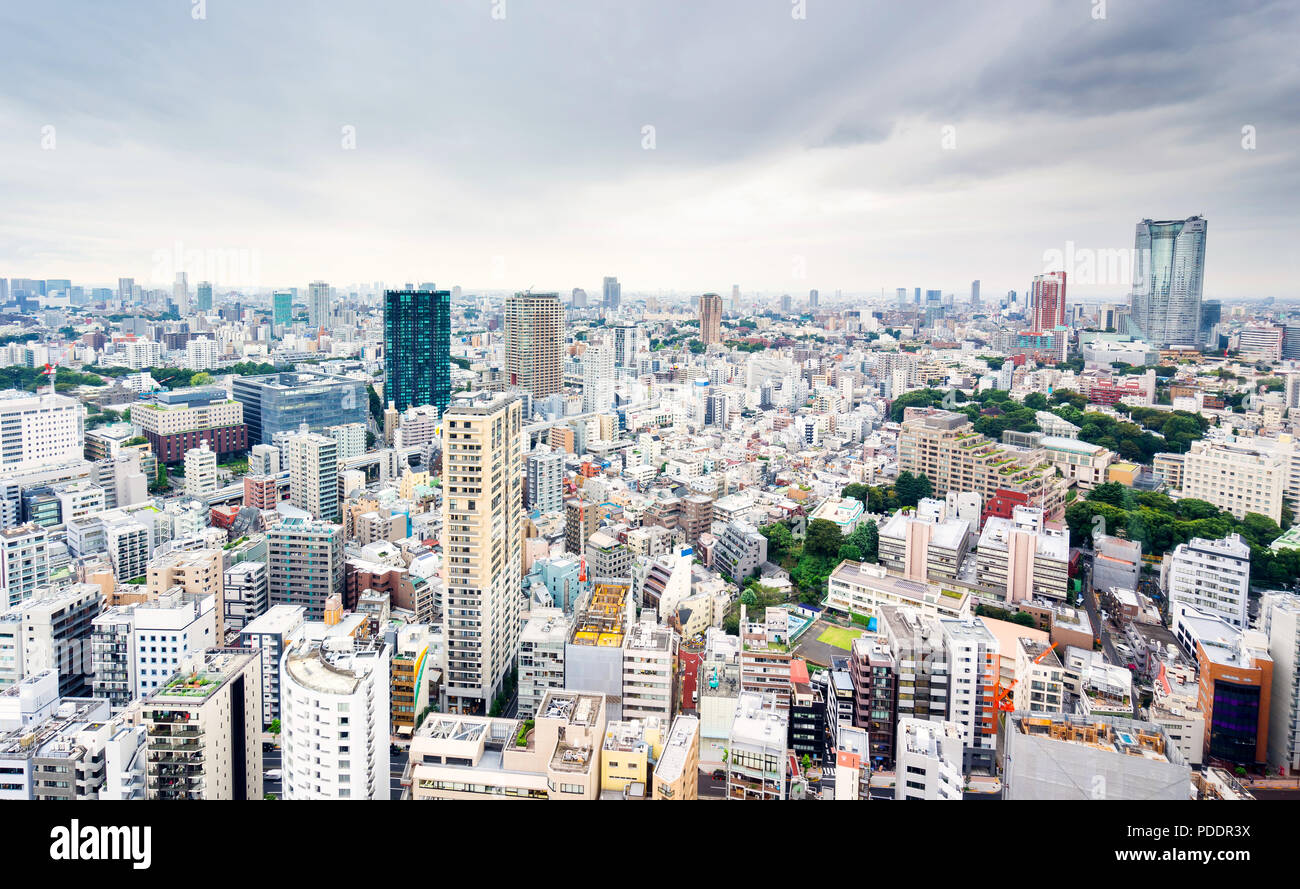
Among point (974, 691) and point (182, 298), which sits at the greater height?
point (182, 298)

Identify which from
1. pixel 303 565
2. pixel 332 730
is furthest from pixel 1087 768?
pixel 303 565

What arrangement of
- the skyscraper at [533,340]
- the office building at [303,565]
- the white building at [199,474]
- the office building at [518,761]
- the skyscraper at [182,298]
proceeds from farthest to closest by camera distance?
the skyscraper at [182,298]
the skyscraper at [533,340]
the white building at [199,474]
the office building at [303,565]
the office building at [518,761]

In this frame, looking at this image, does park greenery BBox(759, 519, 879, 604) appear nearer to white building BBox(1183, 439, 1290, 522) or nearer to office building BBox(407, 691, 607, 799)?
white building BBox(1183, 439, 1290, 522)

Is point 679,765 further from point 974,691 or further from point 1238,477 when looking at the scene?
point 1238,477

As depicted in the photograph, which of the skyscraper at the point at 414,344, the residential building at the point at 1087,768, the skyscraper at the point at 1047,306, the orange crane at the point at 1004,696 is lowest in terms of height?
the orange crane at the point at 1004,696

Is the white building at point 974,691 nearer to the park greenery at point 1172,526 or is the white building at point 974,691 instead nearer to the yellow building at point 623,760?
the yellow building at point 623,760

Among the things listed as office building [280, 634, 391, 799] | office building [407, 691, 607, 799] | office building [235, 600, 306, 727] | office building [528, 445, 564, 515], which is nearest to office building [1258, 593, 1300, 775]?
office building [407, 691, 607, 799]

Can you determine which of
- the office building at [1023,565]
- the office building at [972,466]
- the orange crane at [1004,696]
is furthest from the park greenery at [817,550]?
the orange crane at [1004,696]
